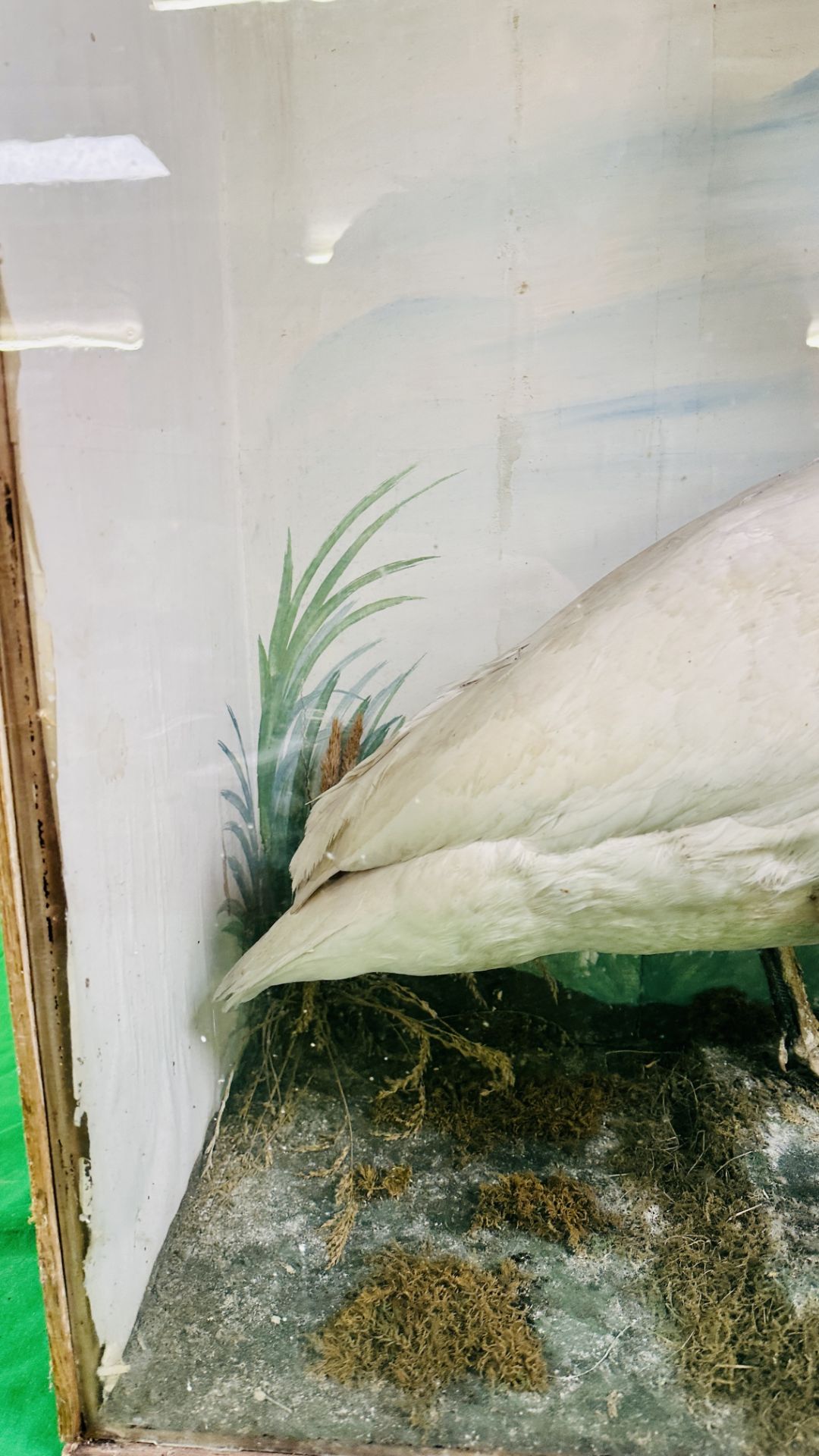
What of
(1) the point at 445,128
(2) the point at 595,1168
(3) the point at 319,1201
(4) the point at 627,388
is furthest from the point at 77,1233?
(1) the point at 445,128

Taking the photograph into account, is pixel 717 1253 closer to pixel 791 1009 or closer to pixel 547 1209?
pixel 547 1209

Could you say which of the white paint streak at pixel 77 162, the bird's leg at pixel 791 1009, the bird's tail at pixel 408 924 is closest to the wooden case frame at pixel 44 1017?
the white paint streak at pixel 77 162

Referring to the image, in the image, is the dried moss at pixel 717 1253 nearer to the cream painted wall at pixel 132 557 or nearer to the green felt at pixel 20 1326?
the cream painted wall at pixel 132 557

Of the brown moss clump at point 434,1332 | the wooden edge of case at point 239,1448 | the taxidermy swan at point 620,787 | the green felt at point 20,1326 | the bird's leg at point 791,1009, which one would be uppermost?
the taxidermy swan at point 620,787

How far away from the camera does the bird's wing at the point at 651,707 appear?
1066mm

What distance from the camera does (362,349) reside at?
1.21 meters

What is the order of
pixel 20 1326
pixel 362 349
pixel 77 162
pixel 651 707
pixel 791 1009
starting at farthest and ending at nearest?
pixel 791 1009
pixel 20 1326
pixel 362 349
pixel 651 707
pixel 77 162

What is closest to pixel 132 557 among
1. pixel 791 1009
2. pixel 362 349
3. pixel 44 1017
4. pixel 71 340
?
pixel 71 340

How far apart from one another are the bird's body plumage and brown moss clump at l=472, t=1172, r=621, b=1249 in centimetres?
32

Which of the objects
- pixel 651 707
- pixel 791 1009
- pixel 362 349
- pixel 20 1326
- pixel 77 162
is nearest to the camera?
pixel 77 162

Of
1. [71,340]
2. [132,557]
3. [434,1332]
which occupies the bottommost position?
[434,1332]

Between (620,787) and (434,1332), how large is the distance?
71 centimetres

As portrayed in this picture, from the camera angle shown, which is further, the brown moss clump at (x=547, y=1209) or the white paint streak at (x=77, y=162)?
the brown moss clump at (x=547, y=1209)

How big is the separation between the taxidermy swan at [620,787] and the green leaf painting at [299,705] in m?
0.08
